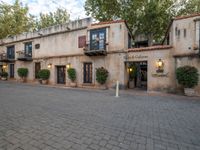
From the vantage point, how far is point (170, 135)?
12.5 ft

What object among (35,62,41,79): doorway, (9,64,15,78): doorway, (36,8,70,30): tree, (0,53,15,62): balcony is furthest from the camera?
(36,8,70,30): tree

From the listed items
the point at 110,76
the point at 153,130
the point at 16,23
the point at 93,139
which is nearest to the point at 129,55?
the point at 110,76

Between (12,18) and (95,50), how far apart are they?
21.2 meters

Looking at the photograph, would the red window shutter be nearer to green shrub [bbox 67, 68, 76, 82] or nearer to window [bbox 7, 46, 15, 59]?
green shrub [bbox 67, 68, 76, 82]

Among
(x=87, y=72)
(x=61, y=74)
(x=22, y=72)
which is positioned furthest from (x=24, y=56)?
(x=87, y=72)

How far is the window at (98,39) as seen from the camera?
593 inches

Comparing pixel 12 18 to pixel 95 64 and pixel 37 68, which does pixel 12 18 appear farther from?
pixel 95 64

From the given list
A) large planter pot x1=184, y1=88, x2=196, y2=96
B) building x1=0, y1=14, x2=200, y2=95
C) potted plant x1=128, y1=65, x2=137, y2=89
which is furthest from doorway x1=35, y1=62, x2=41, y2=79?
large planter pot x1=184, y1=88, x2=196, y2=96

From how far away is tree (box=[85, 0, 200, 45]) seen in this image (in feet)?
63.3

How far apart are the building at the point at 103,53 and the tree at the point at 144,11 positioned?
3949 mm

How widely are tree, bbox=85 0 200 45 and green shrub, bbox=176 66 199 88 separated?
10536 mm

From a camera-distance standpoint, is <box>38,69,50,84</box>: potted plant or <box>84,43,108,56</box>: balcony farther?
<box>38,69,50,84</box>: potted plant

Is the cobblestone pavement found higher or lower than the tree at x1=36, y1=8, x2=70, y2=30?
lower

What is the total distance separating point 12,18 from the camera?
1084 inches
